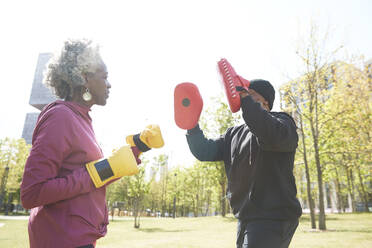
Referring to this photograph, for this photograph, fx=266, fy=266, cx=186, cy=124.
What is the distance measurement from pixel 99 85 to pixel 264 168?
1470 mm

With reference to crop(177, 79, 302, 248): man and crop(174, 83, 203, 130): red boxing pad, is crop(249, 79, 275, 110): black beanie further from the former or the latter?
crop(174, 83, 203, 130): red boxing pad

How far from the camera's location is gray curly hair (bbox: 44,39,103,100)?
1947 millimetres

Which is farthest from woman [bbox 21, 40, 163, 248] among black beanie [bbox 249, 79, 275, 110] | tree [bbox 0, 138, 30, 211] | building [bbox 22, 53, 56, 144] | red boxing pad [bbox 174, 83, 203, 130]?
building [bbox 22, 53, 56, 144]

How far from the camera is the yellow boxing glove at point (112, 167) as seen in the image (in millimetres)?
1645

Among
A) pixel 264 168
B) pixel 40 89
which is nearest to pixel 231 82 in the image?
pixel 264 168

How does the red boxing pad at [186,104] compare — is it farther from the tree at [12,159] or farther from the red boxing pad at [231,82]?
the tree at [12,159]

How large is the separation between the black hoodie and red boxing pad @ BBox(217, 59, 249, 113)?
0.07 meters

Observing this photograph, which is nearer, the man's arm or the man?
the man

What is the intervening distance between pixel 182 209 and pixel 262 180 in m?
55.3

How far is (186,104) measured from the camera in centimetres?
254

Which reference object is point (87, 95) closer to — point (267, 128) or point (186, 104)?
point (186, 104)

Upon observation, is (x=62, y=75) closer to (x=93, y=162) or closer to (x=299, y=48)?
(x=93, y=162)

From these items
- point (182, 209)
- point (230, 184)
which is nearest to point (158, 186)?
point (182, 209)

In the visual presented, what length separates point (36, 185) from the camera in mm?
1482
